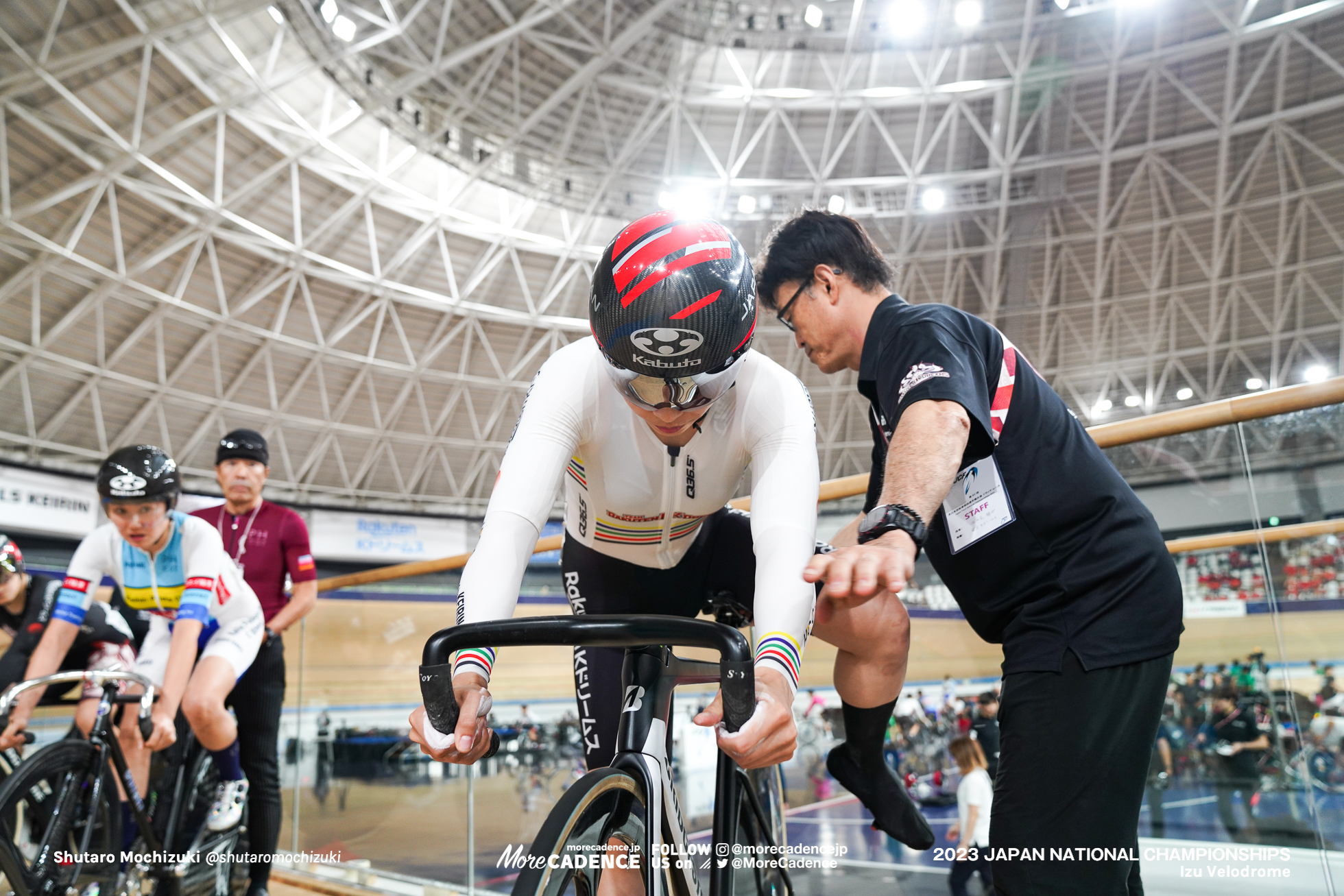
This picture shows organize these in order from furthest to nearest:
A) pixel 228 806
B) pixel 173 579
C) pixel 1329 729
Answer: pixel 173 579 → pixel 228 806 → pixel 1329 729

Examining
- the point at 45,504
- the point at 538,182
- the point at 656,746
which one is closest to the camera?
the point at 656,746

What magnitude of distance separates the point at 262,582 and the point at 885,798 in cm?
332

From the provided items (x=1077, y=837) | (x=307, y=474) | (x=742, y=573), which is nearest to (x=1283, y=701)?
(x=1077, y=837)

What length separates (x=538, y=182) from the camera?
19.5 metres

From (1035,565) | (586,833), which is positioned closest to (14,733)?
Result: (586,833)

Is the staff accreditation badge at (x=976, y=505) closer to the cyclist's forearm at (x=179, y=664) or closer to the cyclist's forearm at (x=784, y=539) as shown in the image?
the cyclist's forearm at (x=784, y=539)

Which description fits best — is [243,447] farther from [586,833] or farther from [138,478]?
[586,833]

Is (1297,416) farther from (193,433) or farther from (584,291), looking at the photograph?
(193,433)

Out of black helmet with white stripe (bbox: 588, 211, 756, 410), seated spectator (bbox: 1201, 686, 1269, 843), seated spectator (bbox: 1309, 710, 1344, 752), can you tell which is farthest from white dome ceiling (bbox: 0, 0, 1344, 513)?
seated spectator (bbox: 1309, 710, 1344, 752)

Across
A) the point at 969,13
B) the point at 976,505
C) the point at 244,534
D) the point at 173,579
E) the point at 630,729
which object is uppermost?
the point at 969,13

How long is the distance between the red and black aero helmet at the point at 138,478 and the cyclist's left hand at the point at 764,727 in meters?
2.76

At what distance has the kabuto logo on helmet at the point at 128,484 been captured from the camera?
319cm

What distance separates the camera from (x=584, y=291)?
2322 centimetres

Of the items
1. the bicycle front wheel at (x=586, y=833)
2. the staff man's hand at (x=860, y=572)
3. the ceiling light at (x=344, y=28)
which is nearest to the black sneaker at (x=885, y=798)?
the bicycle front wheel at (x=586, y=833)
